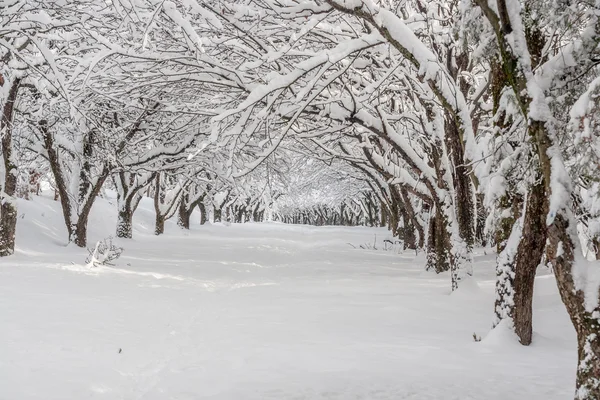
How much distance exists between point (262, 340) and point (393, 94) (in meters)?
7.15

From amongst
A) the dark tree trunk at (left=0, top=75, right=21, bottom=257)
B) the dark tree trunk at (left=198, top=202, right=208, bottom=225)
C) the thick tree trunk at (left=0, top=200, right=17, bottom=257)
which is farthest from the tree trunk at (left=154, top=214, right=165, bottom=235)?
the thick tree trunk at (left=0, top=200, right=17, bottom=257)

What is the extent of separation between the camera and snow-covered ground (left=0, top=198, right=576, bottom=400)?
12.3 feet

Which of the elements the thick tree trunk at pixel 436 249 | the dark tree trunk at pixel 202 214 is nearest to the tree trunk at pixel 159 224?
the dark tree trunk at pixel 202 214

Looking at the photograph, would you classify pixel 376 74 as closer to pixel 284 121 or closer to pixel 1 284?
pixel 284 121

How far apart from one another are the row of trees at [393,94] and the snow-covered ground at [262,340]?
2.50 ft

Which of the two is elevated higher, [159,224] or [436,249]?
[436,249]

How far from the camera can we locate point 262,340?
16.5 ft

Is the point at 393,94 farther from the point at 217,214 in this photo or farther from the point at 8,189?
the point at 217,214

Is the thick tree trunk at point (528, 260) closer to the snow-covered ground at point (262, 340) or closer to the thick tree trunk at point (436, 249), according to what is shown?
the snow-covered ground at point (262, 340)

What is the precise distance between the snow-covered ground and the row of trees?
2.50ft

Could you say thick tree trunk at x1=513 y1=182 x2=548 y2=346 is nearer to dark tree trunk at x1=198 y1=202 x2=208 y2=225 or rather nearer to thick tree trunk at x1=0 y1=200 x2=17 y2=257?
thick tree trunk at x1=0 y1=200 x2=17 y2=257

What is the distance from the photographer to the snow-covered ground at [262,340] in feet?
12.3

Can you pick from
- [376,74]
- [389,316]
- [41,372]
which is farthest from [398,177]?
[41,372]

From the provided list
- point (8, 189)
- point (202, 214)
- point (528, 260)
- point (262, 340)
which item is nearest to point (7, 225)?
Result: point (8, 189)
